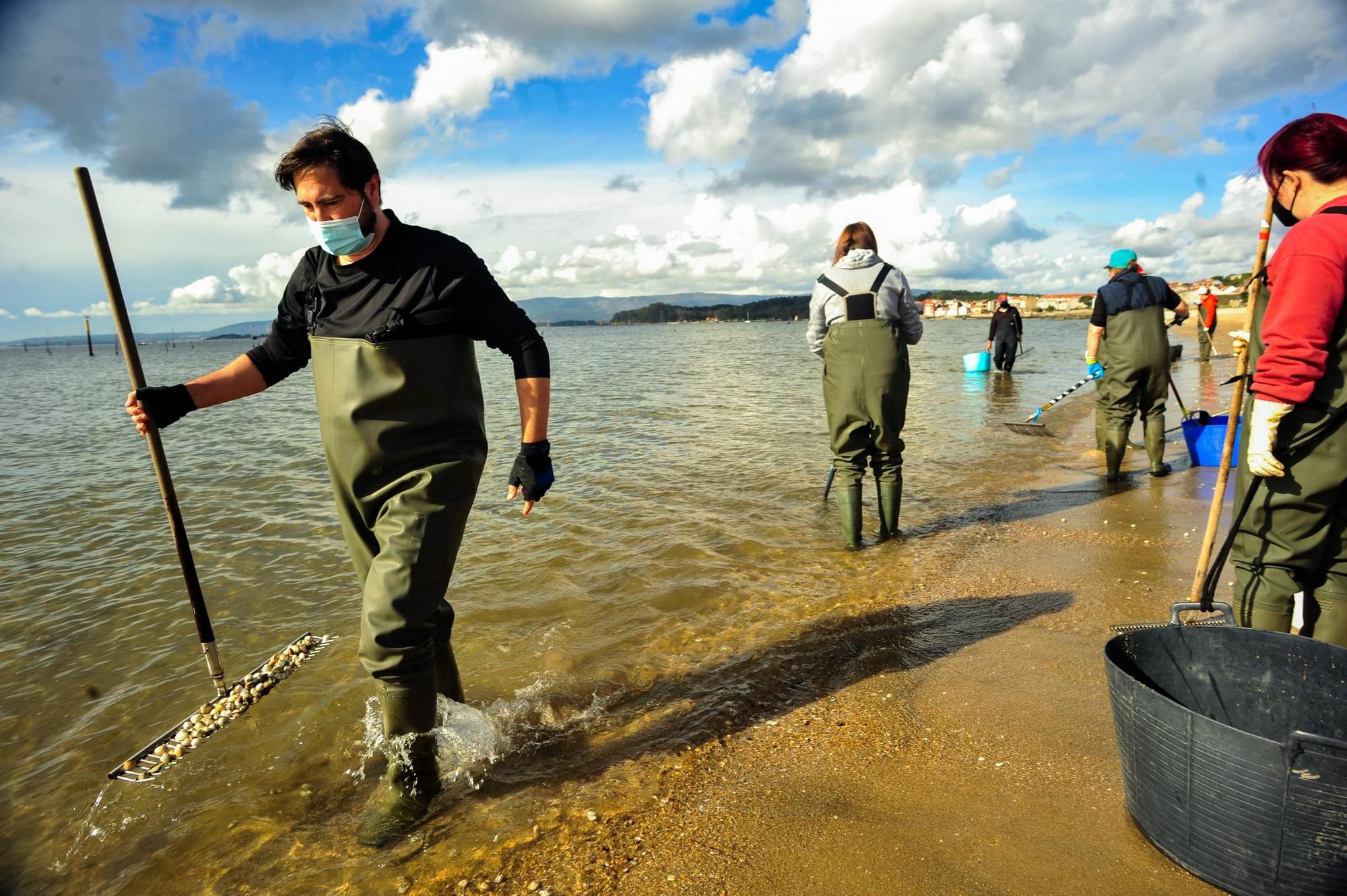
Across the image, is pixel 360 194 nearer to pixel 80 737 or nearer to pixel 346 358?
pixel 346 358

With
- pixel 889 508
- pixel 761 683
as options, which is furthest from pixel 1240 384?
pixel 889 508

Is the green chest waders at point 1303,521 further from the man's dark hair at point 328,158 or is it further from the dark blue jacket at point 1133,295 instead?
the dark blue jacket at point 1133,295

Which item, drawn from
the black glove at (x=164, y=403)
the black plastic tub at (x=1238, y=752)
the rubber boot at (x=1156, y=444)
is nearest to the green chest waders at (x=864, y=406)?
the black plastic tub at (x=1238, y=752)

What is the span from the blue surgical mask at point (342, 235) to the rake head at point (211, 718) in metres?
2.45

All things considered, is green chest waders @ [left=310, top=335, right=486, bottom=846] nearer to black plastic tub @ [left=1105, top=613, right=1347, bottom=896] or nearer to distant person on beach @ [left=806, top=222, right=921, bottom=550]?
black plastic tub @ [left=1105, top=613, right=1347, bottom=896]

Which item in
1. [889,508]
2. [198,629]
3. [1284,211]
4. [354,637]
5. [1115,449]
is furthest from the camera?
[1115,449]

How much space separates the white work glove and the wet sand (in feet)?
4.43

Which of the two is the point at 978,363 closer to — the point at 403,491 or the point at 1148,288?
the point at 1148,288

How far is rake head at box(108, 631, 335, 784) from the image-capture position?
324 cm

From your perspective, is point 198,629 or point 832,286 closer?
point 198,629

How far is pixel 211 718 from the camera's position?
3686 mm

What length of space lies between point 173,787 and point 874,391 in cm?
518

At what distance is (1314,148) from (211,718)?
5.65 metres

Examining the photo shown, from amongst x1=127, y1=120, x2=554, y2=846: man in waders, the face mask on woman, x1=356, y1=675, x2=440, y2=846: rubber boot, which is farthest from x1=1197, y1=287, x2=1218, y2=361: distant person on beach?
x1=356, y1=675, x2=440, y2=846: rubber boot
